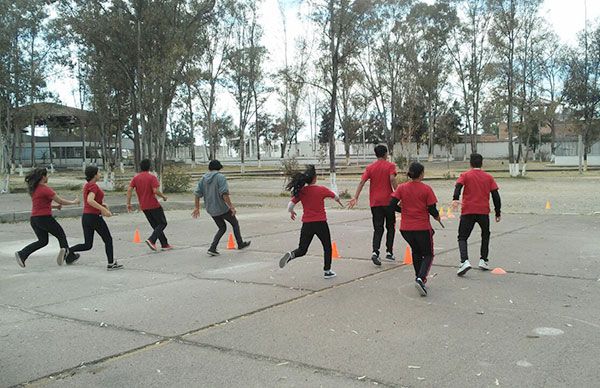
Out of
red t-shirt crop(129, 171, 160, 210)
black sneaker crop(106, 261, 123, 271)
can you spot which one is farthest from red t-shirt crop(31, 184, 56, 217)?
red t-shirt crop(129, 171, 160, 210)

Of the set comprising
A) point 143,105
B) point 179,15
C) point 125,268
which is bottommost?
point 125,268

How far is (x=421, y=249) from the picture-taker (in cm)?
655

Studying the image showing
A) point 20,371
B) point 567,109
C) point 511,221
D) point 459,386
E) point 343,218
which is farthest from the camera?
point 567,109

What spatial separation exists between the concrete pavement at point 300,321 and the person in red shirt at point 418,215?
473 mm

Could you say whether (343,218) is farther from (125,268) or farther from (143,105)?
(143,105)

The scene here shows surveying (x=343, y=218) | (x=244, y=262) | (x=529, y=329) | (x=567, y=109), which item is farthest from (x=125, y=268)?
(x=567, y=109)

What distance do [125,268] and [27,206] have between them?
12780 millimetres

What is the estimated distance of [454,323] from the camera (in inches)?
205

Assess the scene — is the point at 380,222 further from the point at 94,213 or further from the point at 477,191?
the point at 94,213

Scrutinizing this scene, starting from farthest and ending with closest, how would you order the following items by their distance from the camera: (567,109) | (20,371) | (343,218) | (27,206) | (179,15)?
(567,109), (179,15), (27,206), (343,218), (20,371)

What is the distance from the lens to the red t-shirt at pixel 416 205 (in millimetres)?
6609

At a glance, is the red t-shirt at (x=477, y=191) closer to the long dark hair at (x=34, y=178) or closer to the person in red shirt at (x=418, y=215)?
the person in red shirt at (x=418, y=215)

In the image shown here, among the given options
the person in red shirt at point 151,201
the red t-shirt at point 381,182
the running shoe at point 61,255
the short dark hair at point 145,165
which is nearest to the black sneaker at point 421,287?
the red t-shirt at point 381,182

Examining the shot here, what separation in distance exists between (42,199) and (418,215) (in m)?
5.87
